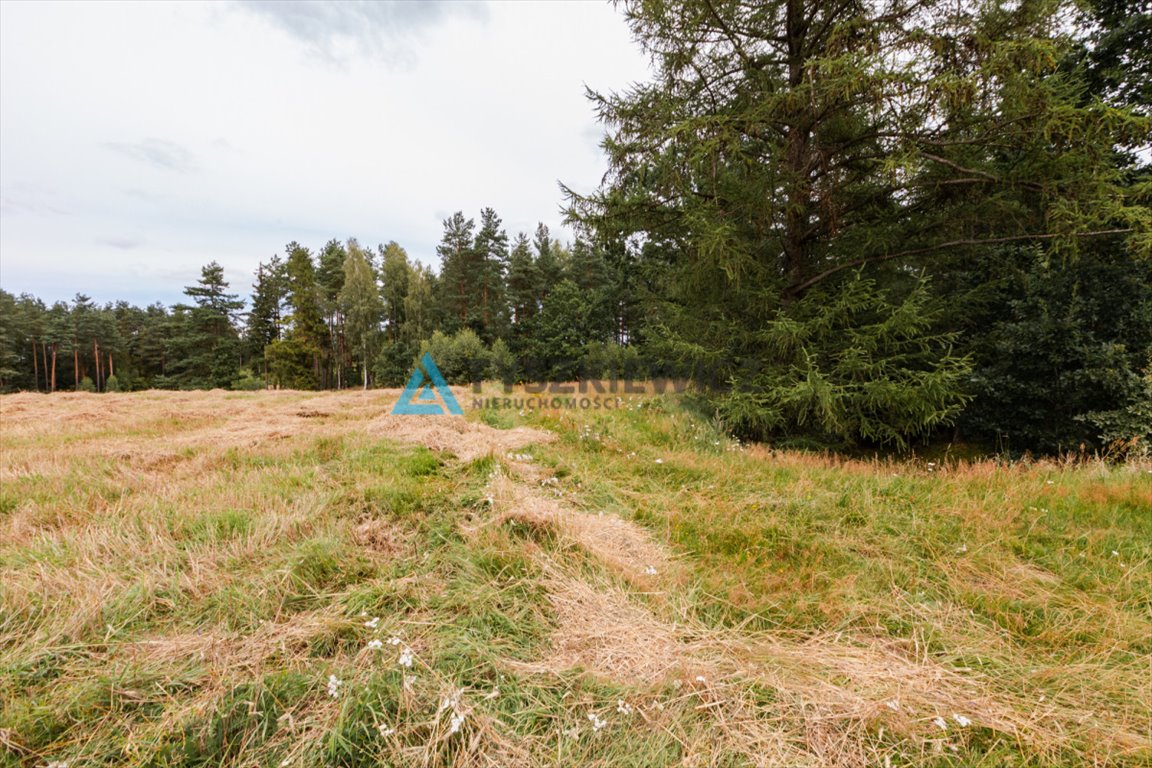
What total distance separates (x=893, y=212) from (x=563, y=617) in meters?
9.62

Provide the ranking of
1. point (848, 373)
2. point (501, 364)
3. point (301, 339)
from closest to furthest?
1. point (848, 373)
2. point (501, 364)
3. point (301, 339)

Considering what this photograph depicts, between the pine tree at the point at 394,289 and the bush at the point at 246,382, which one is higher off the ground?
the pine tree at the point at 394,289

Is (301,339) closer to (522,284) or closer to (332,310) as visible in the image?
(332,310)

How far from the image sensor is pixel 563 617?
2428 mm

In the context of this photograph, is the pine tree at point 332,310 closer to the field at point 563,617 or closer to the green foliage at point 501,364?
the green foliage at point 501,364

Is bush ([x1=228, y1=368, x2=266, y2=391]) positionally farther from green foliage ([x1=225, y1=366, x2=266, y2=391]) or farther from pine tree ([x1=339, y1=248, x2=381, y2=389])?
pine tree ([x1=339, y1=248, x2=381, y2=389])

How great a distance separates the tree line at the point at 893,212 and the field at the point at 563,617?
120 inches

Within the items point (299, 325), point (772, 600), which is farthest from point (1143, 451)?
point (299, 325)

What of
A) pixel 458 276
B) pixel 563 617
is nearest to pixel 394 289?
pixel 458 276

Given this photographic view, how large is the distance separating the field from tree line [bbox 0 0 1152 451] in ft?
10.0

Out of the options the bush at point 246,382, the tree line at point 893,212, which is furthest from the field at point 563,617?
the bush at point 246,382

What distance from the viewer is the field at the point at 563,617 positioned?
65.2 inches

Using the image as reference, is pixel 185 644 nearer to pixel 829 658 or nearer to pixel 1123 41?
pixel 829 658

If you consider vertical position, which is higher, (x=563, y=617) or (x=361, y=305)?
(x=361, y=305)
